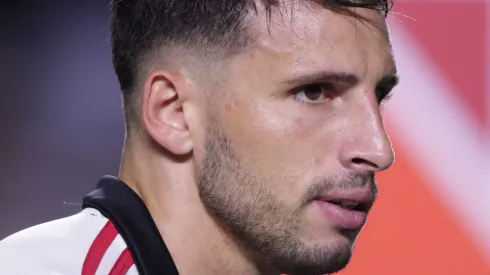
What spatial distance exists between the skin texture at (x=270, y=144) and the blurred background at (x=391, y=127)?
102 cm

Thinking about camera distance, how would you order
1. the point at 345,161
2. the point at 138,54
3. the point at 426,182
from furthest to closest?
the point at 426,182 < the point at 138,54 < the point at 345,161

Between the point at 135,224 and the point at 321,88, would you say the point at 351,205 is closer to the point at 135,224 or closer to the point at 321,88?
the point at 321,88

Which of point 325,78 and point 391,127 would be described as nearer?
point 325,78

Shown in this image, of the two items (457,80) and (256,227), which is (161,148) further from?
(457,80)

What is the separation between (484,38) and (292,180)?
4.23ft

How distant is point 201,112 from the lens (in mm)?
1419

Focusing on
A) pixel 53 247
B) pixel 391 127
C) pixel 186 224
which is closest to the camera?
pixel 53 247

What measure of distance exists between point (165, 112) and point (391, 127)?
1.16m

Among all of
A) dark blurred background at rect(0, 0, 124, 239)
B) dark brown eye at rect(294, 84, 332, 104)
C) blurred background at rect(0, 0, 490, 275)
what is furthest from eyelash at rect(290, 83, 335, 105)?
dark blurred background at rect(0, 0, 124, 239)

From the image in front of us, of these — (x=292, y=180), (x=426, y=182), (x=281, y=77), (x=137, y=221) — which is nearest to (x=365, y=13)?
(x=281, y=77)

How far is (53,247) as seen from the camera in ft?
4.30

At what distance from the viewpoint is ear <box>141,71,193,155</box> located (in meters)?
1.42

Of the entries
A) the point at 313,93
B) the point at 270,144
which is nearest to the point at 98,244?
the point at 270,144

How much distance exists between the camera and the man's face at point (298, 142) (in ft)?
4.49
